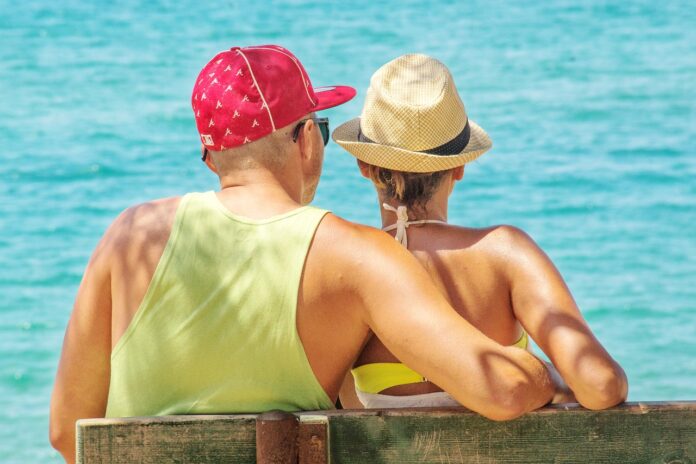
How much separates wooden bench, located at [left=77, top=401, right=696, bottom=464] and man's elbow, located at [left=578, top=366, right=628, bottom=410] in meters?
0.03

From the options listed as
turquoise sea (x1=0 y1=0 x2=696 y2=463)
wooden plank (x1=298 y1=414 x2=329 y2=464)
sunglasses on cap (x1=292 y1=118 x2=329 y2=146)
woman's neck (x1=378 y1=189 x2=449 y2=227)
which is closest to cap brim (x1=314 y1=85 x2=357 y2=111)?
sunglasses on cap (x1=292 y1=118 x2=329 y2=146)

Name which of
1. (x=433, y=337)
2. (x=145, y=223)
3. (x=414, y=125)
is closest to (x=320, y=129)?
(x=414, y=125)

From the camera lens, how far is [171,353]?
224 cm

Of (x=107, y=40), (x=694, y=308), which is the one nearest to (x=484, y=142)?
(x=694, y=308)

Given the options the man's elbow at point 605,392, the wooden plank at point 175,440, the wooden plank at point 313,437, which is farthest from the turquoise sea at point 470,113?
the man's elbow at point 605,392

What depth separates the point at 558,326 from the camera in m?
2.34

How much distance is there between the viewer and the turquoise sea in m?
8.65

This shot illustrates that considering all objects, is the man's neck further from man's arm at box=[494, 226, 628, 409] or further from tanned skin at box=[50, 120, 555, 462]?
man's arm at box=[494, 226, 628, 409]

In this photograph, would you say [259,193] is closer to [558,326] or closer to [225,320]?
[225,320]

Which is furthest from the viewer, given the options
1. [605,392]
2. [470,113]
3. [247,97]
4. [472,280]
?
[470,113]

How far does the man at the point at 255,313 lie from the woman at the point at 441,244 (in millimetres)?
197

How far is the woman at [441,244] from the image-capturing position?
7.84 ft

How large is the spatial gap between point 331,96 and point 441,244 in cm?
42

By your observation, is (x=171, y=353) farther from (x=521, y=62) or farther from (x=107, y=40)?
(x=107, y=40)
